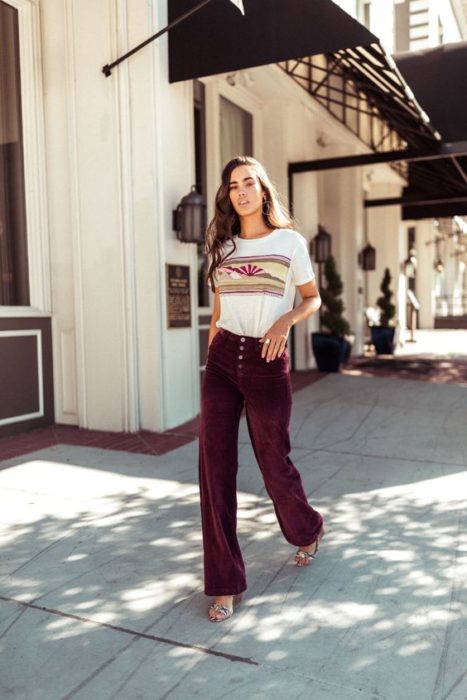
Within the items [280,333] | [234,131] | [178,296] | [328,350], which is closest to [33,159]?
[178,296]

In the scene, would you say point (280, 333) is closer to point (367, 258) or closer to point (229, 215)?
point (229, 215)

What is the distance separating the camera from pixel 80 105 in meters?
6.11

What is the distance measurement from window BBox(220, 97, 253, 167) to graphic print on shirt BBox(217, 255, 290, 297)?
21.4 ft

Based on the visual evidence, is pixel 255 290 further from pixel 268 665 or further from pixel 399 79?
pixel 399 79

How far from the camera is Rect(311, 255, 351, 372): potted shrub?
1018cm

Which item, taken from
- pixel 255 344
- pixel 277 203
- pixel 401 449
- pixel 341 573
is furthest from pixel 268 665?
pixel 401 449

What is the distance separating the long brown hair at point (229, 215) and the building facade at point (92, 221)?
3.14m

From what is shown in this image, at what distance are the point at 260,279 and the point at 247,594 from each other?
1426 mm

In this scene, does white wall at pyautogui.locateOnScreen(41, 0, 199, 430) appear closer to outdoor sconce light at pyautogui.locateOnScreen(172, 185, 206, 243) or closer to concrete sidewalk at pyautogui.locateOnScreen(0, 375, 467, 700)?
outdoor sconce light at pyautogui.locateOnScreen(172, 185, 206, 243)

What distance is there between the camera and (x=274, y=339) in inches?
106

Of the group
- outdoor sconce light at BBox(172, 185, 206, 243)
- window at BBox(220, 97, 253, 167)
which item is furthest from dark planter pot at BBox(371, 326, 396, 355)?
outdoor sconce light at BBox(172, 185, 206, 243)

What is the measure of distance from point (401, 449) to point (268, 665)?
3.53m

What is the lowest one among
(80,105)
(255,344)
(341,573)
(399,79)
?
(341,573)

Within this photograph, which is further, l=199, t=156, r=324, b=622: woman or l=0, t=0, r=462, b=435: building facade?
l=0, t=0, r=462, b=435: building facade
